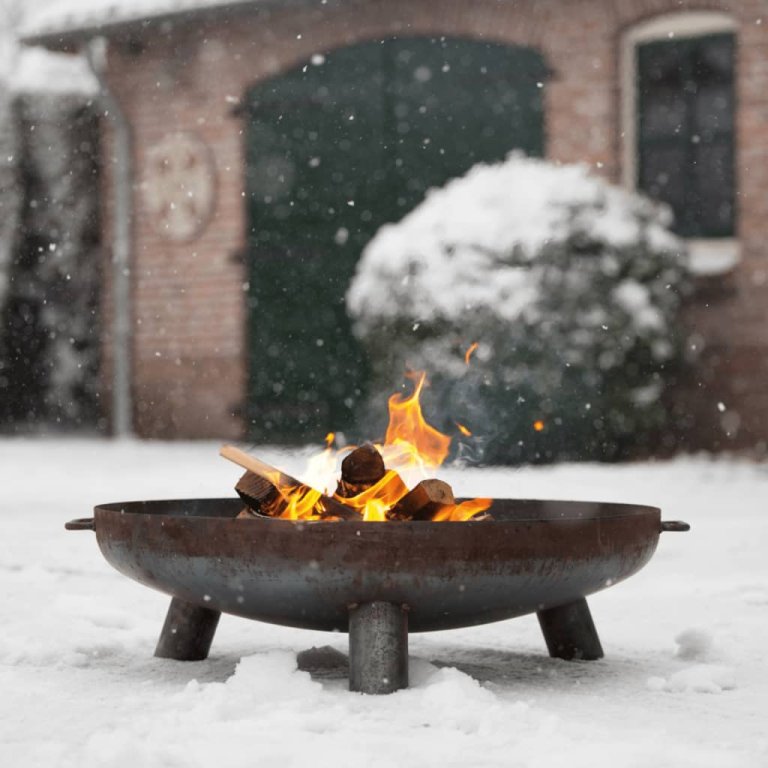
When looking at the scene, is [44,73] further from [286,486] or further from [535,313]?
[286,486]

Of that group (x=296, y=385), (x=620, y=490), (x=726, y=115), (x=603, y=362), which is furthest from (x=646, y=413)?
(x=296, y=385)

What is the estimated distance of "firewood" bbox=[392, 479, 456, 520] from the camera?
2.92 metres

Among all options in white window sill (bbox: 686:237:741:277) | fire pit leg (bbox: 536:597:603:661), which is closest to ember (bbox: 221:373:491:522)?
fire pit leg (bbox: 536:597:603:661)

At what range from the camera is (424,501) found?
2.93 metres

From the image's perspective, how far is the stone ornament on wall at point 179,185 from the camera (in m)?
11.5

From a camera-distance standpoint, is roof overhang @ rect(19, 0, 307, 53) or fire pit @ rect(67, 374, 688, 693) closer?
fire pit @ rect(67, 374, 688, 693)

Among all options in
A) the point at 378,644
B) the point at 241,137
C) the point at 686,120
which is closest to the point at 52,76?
the point at 241,137

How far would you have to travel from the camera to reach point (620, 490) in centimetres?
733

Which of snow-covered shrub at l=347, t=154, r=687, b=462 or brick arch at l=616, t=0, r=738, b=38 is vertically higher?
brick arch at l=616, t=0, r=738, b=38

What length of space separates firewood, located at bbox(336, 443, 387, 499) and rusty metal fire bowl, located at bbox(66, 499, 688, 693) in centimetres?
34

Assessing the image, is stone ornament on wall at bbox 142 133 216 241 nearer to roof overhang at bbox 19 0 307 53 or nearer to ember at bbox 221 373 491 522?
roof overhang at bbox 19 0 307 53

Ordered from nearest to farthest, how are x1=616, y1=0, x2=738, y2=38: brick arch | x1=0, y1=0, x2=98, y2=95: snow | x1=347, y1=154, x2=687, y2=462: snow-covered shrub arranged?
x1=347, y1=154, x2=687, y2=462: snow-covered shrub, x1=616, y1=0, x2=738, y2=38: brick arch, x1=0, y1=0, x2=98, y2=95: snow

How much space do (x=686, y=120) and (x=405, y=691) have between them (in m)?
7.95

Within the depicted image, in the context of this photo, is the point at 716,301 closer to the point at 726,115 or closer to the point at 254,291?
the point at 726,115
